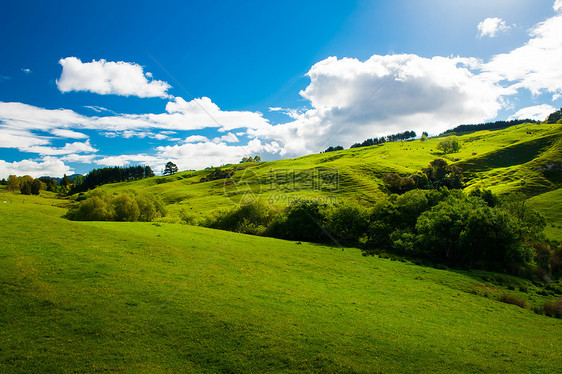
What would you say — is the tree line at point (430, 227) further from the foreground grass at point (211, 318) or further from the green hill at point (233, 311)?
the foreground grass at point (211, 318)

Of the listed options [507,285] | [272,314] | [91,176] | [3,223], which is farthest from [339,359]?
[91,176]

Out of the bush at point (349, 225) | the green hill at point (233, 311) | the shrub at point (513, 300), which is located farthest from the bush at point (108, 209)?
the shrub at point (513, 300)

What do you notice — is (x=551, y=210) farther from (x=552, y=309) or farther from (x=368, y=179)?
(x=368, y=179)

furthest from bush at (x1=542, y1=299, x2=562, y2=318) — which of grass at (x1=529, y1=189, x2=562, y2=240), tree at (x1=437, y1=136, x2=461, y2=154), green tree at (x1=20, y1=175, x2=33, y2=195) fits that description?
green tree at (x1=20, y1=175, x2=33, y2=195)

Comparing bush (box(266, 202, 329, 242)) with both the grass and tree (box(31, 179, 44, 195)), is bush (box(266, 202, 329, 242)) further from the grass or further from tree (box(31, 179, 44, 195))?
tree (box(31, 179, 44, 195))

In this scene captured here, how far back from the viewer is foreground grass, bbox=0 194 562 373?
38.8 feet

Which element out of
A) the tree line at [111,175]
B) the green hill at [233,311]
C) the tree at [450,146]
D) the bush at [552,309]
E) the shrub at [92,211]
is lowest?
the bush at [552,309]

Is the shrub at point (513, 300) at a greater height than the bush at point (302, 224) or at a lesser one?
Answer: lesser

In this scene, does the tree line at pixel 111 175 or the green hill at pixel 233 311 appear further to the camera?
the tree line at pixel 111 175

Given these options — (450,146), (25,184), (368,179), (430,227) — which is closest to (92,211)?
(430,227)

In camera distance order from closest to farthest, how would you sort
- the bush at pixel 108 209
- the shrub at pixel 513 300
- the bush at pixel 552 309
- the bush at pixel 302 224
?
1. the bush at pixel 552 309
2. the shrub at pixel 513 300
3. the bush at pixel 108 209
4. the bush at pixel 302 224

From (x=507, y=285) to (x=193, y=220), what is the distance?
62003 millimetres

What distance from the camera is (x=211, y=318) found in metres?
14.6

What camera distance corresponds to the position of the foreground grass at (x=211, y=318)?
1181 centimetres
